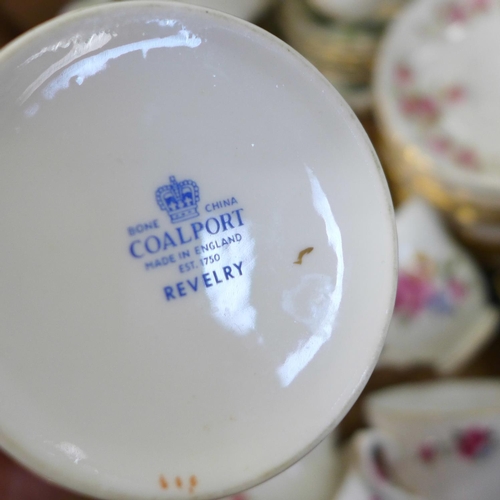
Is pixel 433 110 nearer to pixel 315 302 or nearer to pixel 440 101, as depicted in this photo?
pixel 440 101

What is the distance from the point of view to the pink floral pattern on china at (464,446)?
1.72ft

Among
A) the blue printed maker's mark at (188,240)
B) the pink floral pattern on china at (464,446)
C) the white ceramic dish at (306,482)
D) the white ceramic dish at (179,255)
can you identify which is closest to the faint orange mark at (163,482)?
the white ceramic dish at (179,255)

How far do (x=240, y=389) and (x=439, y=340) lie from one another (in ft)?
1.45

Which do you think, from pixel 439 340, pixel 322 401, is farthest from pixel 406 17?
pixel 322 401

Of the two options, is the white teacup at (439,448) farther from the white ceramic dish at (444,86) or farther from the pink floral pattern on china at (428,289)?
the white ceramic dish at (444,86)

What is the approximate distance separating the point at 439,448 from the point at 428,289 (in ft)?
0.63

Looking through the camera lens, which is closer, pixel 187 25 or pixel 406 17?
pixel 187 25

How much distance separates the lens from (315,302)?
0.99ft

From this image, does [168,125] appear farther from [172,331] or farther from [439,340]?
[439,340]

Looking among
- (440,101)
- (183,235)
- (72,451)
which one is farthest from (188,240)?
(440,101)

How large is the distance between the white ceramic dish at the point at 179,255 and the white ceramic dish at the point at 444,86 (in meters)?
0.33

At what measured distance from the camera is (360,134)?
0.29 meters

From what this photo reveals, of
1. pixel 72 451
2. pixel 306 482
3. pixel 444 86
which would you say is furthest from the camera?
pixel 444 86

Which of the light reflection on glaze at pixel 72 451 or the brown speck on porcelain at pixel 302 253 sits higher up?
the brown speck on porcelain at pixel 302 253
